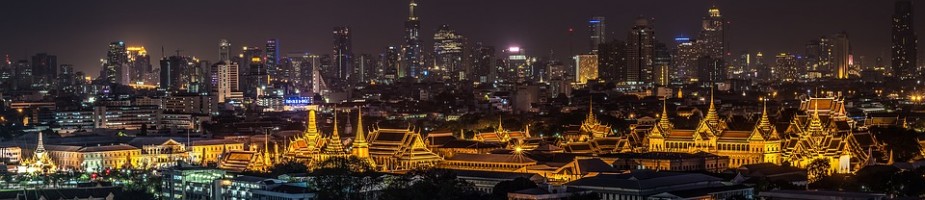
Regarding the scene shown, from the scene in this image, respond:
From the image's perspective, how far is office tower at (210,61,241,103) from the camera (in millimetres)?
127250

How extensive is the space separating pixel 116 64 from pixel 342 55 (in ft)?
65.9

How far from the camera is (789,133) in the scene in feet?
195

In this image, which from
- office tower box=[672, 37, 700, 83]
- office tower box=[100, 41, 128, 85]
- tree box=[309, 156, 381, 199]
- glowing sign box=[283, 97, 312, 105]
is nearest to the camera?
tree box=[309, 156, 381, 199]

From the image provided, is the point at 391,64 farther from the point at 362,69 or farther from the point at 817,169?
the point at 817,169

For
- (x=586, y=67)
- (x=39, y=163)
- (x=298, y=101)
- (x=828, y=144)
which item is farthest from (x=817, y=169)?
(x=586, y=67)

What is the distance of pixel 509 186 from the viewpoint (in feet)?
147

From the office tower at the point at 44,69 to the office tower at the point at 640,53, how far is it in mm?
45458

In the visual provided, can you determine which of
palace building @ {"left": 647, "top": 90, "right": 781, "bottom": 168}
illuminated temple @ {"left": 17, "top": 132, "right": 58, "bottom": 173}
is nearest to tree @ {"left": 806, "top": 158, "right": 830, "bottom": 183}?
palace building @ {"left": 647, "top": 90, "right": 781, "bottom": 168}

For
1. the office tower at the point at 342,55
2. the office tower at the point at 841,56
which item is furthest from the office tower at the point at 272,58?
the office tower at the point at 841,56

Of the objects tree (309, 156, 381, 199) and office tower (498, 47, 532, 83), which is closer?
tree (309, 156, 381, 199)

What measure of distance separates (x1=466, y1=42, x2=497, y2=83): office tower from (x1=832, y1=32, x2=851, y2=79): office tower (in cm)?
2886

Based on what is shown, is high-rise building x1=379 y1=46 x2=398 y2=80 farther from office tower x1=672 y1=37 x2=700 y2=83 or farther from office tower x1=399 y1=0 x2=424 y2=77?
office tower x1=672 y1=37 x2=700 y2=83

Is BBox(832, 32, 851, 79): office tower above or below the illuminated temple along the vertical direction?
above

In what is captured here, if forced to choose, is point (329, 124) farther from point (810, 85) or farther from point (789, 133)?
point (810, 85)
